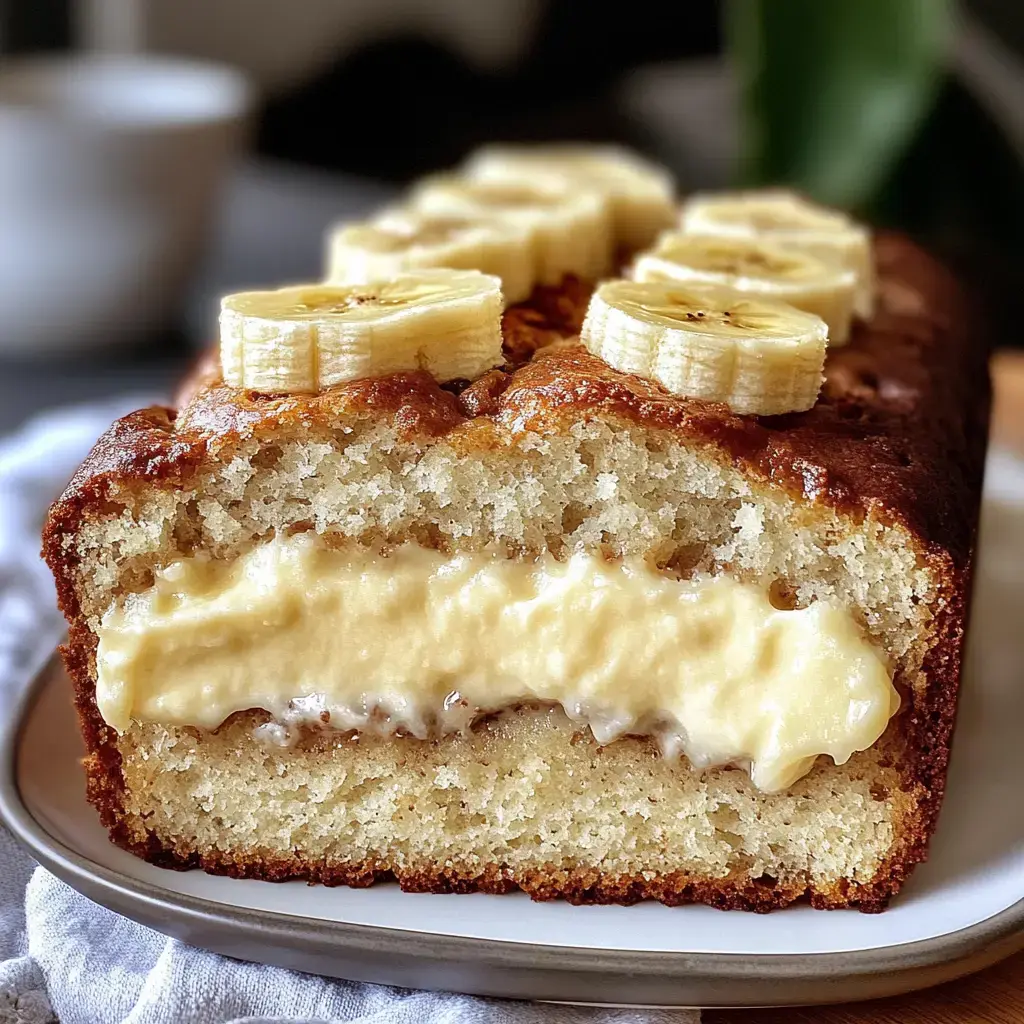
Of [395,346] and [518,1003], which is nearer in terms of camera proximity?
[518,1003]

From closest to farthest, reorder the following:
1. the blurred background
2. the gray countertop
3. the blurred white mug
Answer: the blurred white mug, the blurred background, the gray countertop

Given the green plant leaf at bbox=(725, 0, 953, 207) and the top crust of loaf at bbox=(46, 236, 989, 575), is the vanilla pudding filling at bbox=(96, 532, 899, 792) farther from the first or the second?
the green plant leaf at bbox=(725, 0, 953, 207)

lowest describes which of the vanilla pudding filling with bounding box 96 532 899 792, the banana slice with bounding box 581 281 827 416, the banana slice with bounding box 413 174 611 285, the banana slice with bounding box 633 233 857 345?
the vanilla pudding filling with bounding box 96 532 899 792

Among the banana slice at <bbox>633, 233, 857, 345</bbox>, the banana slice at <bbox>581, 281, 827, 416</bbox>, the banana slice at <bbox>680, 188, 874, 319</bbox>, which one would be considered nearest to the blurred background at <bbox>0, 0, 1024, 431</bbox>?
the banana slice at <bbox>680, 188, 874, 319</bbox>

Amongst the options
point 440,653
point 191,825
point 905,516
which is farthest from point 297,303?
point 905,516

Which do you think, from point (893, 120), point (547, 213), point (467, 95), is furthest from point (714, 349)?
point (467, 95)

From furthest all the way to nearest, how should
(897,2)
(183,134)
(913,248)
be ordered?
(897,2)
(183,134)
(913,248)

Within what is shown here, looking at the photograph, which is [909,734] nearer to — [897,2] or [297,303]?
[297,303]
